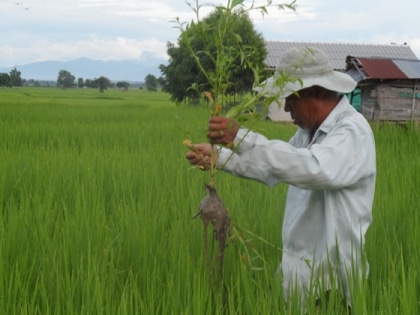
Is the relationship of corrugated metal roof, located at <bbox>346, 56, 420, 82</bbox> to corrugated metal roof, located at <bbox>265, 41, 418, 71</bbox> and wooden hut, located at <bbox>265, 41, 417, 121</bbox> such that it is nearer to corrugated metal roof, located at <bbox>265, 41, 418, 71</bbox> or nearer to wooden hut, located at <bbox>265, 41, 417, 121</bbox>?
wooden hut, located at <bbox>265, 41, 417, 121</bbox>

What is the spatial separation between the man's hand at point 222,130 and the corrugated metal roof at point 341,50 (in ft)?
68.4

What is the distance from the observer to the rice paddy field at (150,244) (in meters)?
1.58

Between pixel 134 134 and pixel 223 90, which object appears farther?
pixel 134 134

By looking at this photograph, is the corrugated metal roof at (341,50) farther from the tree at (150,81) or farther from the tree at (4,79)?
the tree at (150,81)

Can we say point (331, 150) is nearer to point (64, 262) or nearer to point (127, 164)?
point (64, 262)

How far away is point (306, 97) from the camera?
67.0 inches

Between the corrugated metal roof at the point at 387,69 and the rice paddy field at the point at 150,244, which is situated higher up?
the corrugated metal roof at the point at 387,69

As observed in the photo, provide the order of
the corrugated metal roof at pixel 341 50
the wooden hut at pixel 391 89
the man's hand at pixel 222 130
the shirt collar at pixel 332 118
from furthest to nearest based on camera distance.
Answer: the corrugated metal roof at pixel 341 50 < the wooden hut at pixel 391 89 < the shirt collar at pixel 332 118 < the man's hand at pixel 222 130

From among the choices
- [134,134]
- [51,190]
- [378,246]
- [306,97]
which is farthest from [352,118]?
[134,134]

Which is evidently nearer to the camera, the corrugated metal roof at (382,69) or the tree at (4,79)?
the corrugated metal roof at (382,69)

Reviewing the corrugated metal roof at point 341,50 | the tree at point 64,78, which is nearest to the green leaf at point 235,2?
the corrugated metal roof at point 341,50

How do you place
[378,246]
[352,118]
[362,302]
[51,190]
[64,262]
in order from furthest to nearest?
[51,190]
[378,246]
[64,262]
[352,118]
[362,302]

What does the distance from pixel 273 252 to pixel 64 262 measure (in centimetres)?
73

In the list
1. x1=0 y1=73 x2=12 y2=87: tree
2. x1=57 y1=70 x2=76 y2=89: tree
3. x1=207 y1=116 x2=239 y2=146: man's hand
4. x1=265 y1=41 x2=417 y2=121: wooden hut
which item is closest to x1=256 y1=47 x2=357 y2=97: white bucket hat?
x1=207 y1=116 x2=239 y2=146: man's hand
